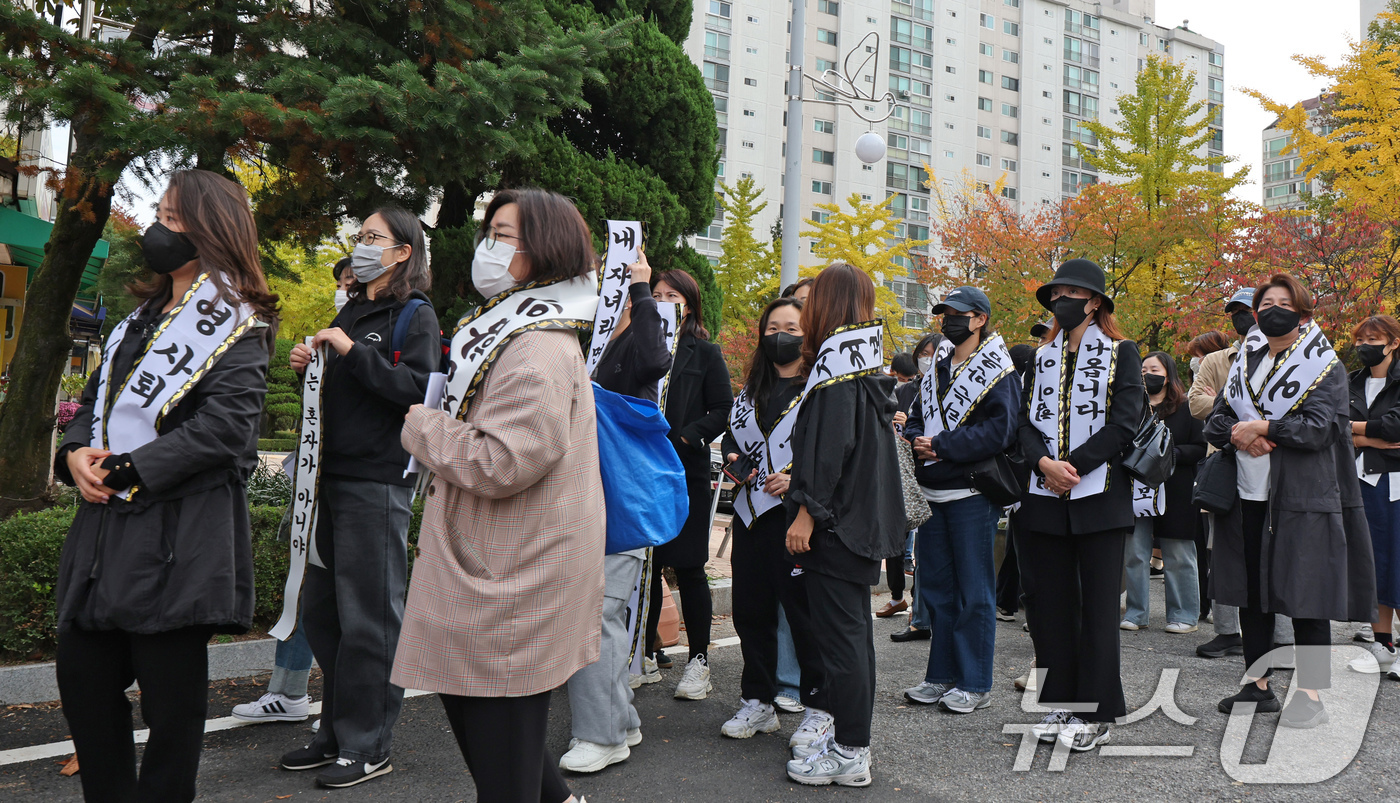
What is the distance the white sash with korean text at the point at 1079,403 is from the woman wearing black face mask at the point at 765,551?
1139mm

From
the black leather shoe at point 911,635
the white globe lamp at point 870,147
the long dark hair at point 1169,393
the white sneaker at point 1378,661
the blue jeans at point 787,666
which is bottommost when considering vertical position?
the black leather shoe at point 911,635

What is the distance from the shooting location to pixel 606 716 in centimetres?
384

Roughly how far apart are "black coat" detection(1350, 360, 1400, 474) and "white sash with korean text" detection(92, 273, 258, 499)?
626 cm

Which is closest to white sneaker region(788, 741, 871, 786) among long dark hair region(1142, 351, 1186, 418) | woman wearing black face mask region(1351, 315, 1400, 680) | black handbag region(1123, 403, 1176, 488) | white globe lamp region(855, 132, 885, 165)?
black handbag region(1123, 403, 1176, 488)

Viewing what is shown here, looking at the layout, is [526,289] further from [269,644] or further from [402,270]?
[269,644]

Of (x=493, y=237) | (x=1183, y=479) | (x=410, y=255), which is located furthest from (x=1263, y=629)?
(x=410, y=255)

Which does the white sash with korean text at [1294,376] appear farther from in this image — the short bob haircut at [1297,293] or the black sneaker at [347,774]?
Answer: the black sneaker at [347,774]

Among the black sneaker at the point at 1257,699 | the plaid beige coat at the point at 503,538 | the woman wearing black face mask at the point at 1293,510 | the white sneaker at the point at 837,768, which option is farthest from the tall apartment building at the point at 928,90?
the plaid beige coat at the point at 503,538

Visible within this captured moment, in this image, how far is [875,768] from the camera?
3975 millimetres

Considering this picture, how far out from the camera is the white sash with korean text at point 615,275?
4.00 meters

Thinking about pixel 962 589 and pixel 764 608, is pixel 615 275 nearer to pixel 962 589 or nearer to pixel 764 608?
pixel 764 608

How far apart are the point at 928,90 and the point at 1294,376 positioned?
5365 cm

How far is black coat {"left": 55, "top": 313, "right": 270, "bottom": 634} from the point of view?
8.47 feet

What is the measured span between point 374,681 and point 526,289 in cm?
188
